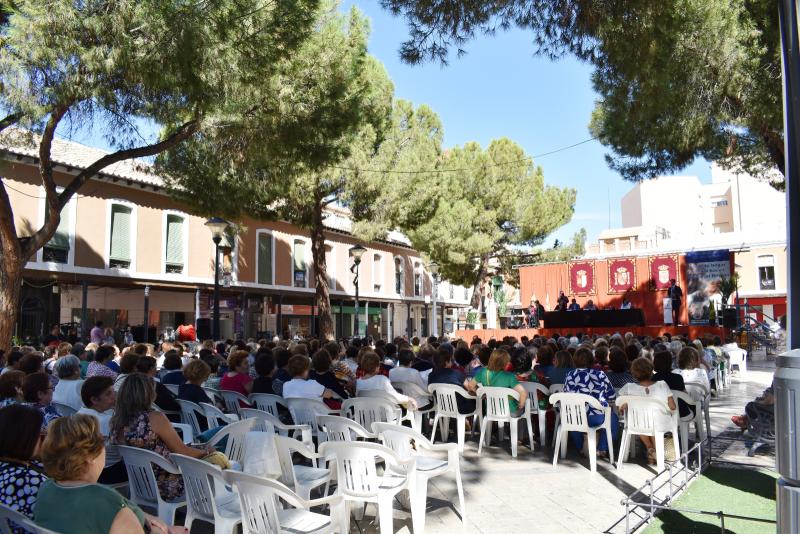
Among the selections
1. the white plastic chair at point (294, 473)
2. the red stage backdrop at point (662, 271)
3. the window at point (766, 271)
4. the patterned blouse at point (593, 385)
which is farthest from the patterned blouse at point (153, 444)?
the window at point (766, 271)

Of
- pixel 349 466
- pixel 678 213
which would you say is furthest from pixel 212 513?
pixel 678 213

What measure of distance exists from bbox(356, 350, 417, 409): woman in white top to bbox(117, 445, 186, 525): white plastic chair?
246cm

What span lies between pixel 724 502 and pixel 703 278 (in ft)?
68.5

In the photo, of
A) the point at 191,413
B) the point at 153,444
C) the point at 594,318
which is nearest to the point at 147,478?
the point at 153,444

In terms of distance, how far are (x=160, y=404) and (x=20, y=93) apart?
4.79 meters

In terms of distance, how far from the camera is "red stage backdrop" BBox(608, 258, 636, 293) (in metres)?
25.7

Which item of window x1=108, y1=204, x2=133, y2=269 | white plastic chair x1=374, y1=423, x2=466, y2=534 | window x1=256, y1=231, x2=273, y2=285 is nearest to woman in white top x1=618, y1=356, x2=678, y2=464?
white plastic chair x1=374, y1=423, x2=466, y2=534

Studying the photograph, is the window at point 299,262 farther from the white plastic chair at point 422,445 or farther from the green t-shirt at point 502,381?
the white plastic chair at point 422,445

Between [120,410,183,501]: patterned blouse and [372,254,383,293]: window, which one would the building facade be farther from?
[120,410,183,501]: patterned blouse

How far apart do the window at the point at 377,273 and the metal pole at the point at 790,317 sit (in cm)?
2649

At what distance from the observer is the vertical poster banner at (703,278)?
73.6ft

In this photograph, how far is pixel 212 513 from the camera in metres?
3.16

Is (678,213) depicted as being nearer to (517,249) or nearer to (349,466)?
(517,249)

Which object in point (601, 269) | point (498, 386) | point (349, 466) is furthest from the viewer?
point (601, 269)
